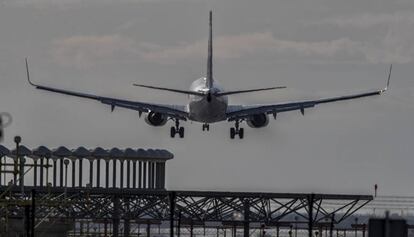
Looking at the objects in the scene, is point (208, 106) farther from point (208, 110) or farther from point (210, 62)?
point (210, 62)

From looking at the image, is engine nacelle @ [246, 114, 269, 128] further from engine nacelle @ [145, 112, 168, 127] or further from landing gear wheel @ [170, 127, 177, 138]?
engine nacelle @ [145, 112, 168, 127]

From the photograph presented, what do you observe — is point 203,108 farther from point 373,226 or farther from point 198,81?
point 373,226

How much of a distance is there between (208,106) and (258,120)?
48.4 feet

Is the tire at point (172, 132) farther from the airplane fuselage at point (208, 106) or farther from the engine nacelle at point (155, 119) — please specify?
the airplane fuselage at point (208, 106)

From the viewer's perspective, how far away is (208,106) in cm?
15388

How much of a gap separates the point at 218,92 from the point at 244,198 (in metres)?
12.2

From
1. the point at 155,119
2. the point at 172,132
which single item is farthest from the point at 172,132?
the point at 155,119

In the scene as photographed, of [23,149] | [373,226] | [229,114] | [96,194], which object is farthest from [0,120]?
[23,149]

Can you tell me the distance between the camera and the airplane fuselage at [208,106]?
154m

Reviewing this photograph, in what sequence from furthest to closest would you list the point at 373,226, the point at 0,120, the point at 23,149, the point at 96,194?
the point at 23,149 < the point at 96,194 < the point at 0,120 < the point at 373,226

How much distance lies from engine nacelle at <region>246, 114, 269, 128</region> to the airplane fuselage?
816cm

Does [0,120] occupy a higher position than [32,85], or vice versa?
[32,85]

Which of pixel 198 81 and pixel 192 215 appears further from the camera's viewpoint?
pixel 198 81

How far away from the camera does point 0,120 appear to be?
50.3 m
